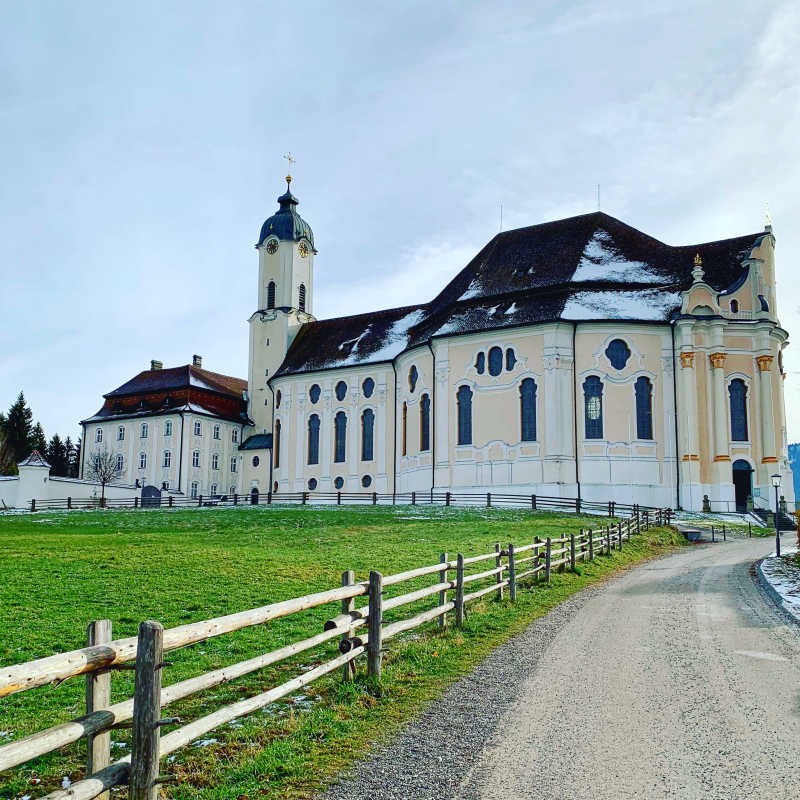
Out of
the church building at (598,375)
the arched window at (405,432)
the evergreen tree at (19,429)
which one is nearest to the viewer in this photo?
the church building at (598,375)

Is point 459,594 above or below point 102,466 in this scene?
below

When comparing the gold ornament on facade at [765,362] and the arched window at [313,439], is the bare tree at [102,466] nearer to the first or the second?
the arched window at [313,439]

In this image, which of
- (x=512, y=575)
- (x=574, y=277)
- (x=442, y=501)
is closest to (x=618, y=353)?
(x=574, y=277)

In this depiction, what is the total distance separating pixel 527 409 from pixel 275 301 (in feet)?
96.6

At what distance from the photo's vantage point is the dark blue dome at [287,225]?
66.9 m

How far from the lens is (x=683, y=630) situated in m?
12.8

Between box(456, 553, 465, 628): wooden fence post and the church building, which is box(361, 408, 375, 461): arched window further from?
box(456, 553, 465, 628): wooden fence post

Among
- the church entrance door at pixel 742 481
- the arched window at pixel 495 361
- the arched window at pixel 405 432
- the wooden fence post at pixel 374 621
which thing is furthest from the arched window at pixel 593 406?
the wooden fence post at pixel 374 621

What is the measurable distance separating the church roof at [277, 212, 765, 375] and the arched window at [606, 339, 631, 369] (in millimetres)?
1478

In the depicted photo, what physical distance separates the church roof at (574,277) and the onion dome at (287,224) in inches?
665

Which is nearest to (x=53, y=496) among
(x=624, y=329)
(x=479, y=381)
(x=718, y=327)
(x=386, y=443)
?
(x=386, y=443)

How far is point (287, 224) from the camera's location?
67312mm

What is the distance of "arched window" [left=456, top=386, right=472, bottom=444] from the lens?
46.5m

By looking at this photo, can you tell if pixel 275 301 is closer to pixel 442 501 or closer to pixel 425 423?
pixel 425 423
